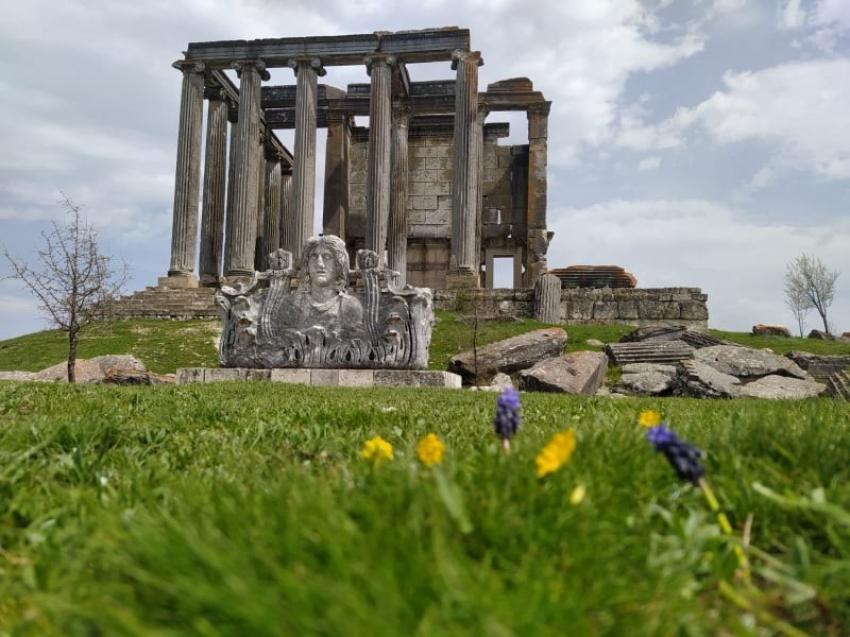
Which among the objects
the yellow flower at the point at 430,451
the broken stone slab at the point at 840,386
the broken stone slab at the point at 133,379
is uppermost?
the yellow flower at the point at 430,451

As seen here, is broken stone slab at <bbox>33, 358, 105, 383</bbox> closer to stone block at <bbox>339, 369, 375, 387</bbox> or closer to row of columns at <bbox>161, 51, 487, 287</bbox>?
stone block at <bbox>339, 369, 375, 387</bbox>

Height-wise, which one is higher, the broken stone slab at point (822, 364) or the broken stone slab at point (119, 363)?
the broken stone slab at point (822, 364)

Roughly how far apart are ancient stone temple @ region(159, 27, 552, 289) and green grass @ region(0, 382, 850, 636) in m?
25.5

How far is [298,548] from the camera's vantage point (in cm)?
133

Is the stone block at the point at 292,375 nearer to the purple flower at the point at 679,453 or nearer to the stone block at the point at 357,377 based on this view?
the stone block at the point at 357,377

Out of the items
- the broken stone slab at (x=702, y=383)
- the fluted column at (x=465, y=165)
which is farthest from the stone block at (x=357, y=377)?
the fluted column at (x=465, y=165)

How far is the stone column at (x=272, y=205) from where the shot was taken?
39625 millimetres

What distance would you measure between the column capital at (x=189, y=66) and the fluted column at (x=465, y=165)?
40.2ft

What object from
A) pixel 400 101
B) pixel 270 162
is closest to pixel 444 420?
pixel 400 101

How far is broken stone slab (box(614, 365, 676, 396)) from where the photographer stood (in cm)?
1431

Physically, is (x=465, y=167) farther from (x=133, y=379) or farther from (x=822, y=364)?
(x=133, y=379)

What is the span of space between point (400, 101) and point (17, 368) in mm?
23756

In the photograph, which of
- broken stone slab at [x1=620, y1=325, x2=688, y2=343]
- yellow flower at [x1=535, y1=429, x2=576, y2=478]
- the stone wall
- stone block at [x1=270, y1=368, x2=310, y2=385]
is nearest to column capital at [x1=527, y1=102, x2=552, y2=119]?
the stone wall

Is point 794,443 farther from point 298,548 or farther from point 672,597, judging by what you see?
point 298,548
